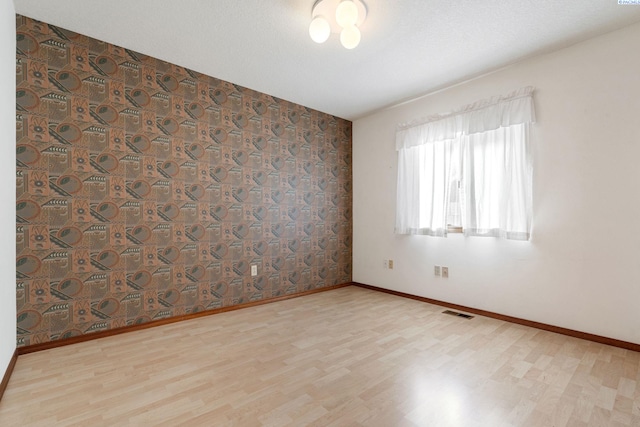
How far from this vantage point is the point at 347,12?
208 centimetres

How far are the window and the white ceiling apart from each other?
490 mm

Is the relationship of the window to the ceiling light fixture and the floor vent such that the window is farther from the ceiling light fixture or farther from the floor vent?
the ceiling light fixture

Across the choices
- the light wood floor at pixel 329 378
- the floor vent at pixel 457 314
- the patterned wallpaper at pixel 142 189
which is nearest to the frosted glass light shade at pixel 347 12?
the patterned wallpaper at pixel 142 189

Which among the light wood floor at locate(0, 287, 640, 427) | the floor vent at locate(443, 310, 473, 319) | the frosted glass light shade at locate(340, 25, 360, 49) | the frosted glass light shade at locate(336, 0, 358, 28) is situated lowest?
the floor vent at locate(443, 310, 473, 319)

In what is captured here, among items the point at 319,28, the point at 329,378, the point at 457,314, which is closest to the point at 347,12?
the point at 319,28

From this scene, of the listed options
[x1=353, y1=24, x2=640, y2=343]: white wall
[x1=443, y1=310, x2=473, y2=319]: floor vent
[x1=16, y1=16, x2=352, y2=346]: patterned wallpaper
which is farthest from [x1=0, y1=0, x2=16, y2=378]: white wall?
[x1=353, y1=24, x2=640, y2=343]: white wall

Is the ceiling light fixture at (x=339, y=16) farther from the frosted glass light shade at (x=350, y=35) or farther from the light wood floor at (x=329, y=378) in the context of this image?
the light wood floor at (x=329, y=378)

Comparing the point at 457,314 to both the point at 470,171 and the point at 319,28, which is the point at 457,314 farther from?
the point at 319,28

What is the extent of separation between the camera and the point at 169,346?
2.44 m

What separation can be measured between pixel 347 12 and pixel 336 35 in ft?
1.63

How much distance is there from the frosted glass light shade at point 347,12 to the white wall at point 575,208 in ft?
6.29

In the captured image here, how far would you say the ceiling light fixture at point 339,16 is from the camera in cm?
207

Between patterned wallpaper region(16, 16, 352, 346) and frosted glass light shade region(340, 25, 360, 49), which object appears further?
patterned wallpaper region(16, 16, 352, 346)

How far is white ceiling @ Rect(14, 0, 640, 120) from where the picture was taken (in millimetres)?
2211
